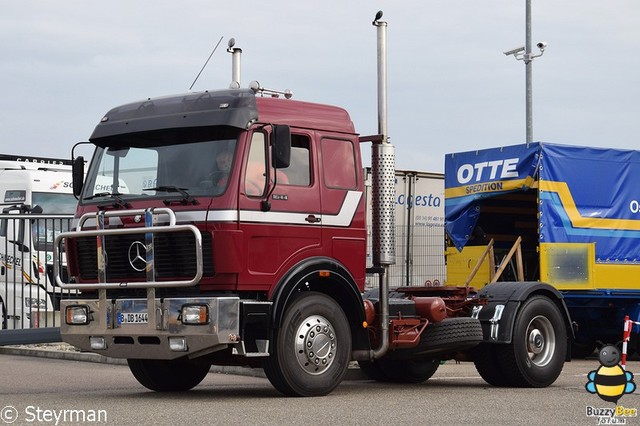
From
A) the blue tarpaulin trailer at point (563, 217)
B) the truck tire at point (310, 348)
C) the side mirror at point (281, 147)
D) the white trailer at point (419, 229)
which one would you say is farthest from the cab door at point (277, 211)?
the white trailer at point (419, 229)

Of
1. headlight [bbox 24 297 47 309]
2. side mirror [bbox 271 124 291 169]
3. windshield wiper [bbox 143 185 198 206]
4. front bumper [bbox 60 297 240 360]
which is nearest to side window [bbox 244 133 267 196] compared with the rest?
side mirror [bbox 271 124 291 169]

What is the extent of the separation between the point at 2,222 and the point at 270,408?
8.18 m

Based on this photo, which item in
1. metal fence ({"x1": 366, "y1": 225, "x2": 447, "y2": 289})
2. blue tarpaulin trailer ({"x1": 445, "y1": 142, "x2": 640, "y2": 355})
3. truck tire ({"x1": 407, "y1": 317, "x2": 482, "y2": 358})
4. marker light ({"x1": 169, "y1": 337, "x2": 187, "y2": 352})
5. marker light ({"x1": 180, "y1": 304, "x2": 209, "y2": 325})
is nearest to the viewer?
marker light ({"x1": 180, "y1": 304, "x2": 209, "y2": 325})

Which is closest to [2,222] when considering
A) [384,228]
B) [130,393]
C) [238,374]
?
[238,374]

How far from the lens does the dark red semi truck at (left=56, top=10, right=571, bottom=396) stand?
1154cm

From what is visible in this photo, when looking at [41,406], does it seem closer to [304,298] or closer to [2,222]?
[304,298]

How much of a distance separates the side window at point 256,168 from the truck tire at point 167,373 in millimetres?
2290

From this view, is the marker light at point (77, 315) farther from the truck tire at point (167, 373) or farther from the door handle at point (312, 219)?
the door handle at point (312, 219)

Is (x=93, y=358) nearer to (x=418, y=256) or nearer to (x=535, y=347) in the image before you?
(x=535, y=347)

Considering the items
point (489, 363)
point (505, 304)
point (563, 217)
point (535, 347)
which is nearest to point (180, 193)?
point (505, 304)

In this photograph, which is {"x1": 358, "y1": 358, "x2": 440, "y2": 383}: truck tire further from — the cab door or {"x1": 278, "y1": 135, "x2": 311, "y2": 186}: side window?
{"x1": 278, "y1": 135, "x2": 311, "y2": 186}: side window

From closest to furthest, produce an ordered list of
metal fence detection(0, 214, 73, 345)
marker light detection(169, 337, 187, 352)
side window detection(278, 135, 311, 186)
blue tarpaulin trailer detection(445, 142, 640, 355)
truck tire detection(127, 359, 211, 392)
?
marker light detection(169, 337, 187, 352) < side window detection(278, 135, 311, 186) < truck tire detection(127, 359, 211, 392) < metal fence detection(0, 214, 73, 345) < blue tarpaulin trailer detection(445, 142, 640, 355)

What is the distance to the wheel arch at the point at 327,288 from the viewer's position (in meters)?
11.7

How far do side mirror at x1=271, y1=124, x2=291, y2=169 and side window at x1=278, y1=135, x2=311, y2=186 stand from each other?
0.46 meters
